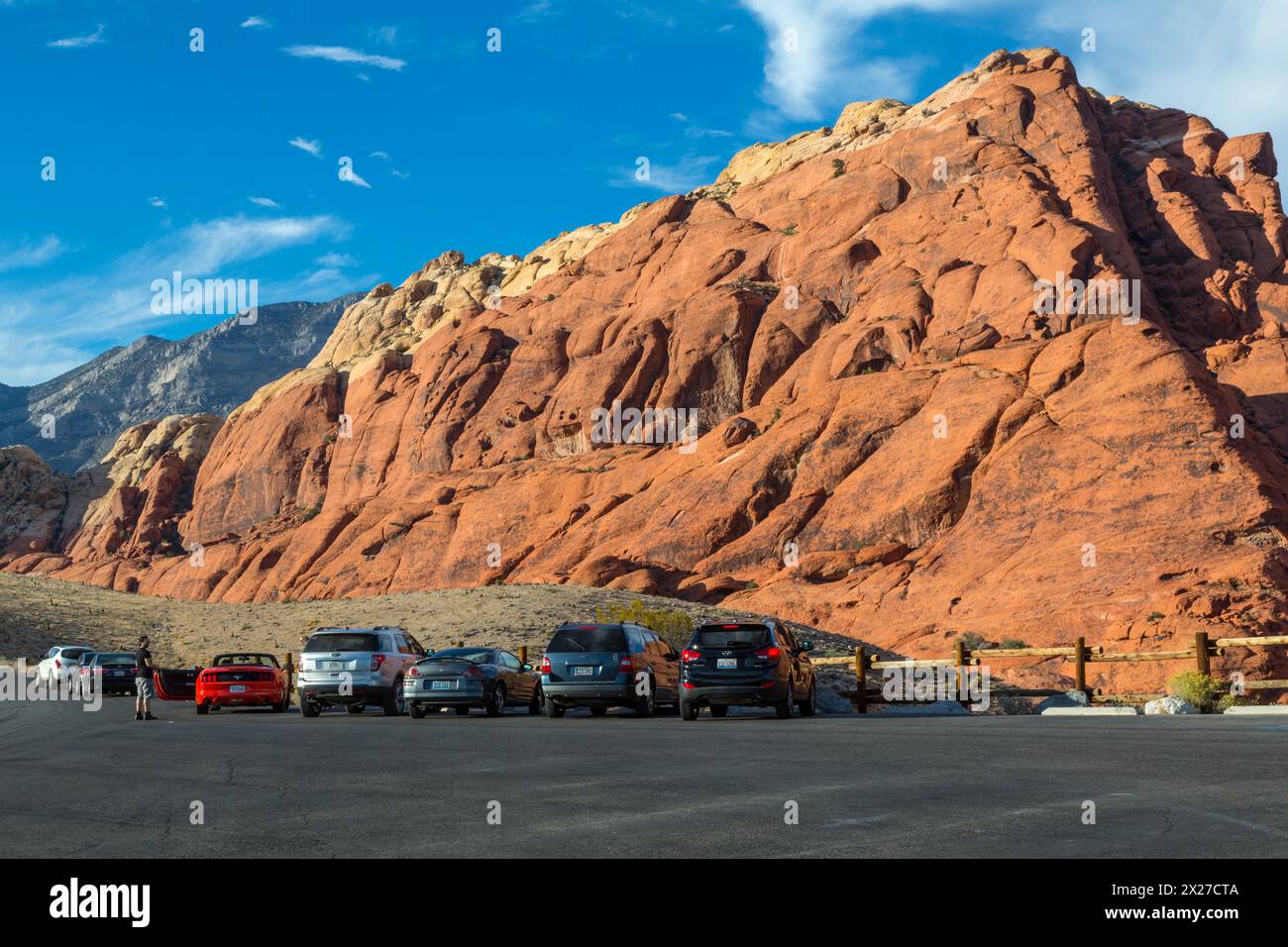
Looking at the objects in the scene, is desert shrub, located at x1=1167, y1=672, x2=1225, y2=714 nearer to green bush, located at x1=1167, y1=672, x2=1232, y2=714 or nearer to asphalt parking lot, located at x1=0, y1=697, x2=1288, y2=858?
green bush, located at x1=1167, y1=672, x2=1232, y2=714

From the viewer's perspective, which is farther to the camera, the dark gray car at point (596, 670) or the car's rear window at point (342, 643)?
the car's rear window at point (342, 643)

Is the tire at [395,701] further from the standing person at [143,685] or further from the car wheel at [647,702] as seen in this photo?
the car wheel at [647,702]

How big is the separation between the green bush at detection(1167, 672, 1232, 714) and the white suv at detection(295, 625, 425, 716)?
16279 millimetres

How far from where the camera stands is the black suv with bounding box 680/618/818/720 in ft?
69.4

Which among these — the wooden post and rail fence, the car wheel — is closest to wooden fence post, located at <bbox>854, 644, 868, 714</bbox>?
the wooden post and rail fence

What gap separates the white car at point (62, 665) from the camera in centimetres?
4044

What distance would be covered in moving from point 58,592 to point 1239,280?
70.7 metres

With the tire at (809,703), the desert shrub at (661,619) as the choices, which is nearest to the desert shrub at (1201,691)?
the tire at (809,703)

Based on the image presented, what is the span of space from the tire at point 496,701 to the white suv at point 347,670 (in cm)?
226

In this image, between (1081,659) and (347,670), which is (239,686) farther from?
(1081,659)

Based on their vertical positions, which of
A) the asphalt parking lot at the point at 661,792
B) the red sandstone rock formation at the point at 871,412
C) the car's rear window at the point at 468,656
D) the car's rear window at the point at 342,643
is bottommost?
the asphalt parking lot at the point at 661,792

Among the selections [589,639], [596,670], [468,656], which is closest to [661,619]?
[468,656]

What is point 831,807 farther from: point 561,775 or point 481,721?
point 481,721

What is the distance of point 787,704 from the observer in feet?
71.8
